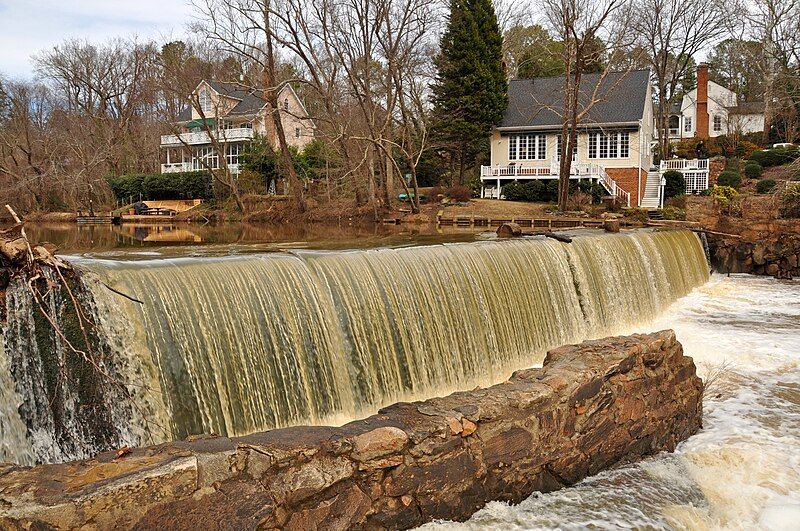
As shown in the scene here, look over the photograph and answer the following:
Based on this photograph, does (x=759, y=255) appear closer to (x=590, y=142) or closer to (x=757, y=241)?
(x=757, y=241)

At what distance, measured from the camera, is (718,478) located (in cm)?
678

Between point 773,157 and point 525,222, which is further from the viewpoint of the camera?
point 773,157

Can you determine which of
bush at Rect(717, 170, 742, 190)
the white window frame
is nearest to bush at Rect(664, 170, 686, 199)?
bush at Rect(717, 170, 742, 190)

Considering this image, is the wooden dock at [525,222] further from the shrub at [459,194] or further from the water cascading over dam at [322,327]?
the water cascading over dam at [322,327]

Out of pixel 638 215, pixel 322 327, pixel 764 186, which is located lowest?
pixel 322 327

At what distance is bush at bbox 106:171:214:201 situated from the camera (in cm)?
4216

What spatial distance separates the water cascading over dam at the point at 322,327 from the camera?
24.2 ft

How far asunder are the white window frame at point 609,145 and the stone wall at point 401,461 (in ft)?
100

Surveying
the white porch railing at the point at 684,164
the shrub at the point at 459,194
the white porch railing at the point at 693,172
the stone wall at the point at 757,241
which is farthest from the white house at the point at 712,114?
the stone wall at the point at 757,241

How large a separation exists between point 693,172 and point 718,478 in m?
32.9

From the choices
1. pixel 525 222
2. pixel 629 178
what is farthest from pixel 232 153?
pixel 525 222

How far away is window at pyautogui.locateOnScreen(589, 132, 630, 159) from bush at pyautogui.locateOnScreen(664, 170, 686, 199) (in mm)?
2495

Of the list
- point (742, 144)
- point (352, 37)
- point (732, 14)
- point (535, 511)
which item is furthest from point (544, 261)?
point (732, 14)

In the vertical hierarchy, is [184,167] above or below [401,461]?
above
